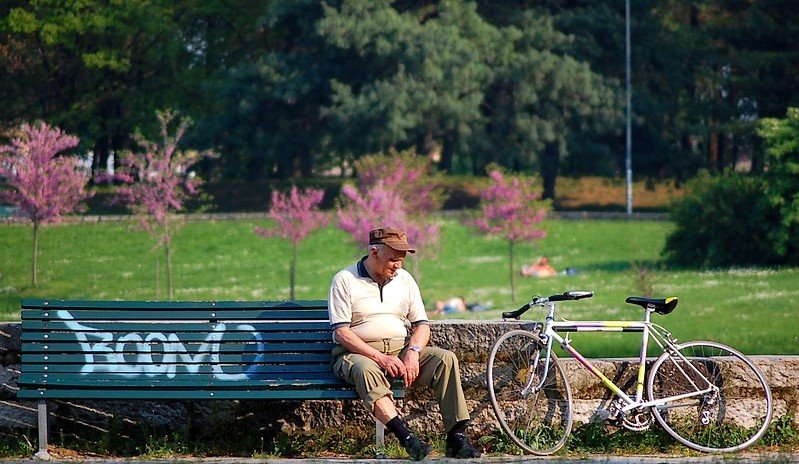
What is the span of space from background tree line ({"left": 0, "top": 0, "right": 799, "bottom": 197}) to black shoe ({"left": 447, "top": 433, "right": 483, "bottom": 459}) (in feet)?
128

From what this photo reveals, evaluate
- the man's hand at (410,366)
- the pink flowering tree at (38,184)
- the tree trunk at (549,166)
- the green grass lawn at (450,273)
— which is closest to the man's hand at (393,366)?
the man's hand at (410,366)

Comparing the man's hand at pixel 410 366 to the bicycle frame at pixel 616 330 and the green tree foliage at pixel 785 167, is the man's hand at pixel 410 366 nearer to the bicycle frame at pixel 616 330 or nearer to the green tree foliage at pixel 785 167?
the bicycle frame at pixel 616 330

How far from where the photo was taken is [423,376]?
730cm

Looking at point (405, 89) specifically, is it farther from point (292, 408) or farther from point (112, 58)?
point (292, 408)

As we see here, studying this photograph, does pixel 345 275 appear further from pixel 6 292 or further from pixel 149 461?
pixel 6 292

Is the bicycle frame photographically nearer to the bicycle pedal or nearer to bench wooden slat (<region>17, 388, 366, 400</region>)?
the bicycle pedal

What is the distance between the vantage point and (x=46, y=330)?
24.7 feet

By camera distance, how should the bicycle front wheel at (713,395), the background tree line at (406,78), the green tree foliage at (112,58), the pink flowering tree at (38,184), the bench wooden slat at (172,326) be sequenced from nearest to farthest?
the bench wooden slat at (172,326) < the bicycle front wheel at (713,395) < the pink flowering tree at (38,184) < the green tree foliage at (112,58) < the background tree line at (406,78)

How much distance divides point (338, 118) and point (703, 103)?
14.3 m

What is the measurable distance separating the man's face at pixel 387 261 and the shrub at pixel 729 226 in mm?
27338

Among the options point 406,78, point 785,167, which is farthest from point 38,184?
point 406,78

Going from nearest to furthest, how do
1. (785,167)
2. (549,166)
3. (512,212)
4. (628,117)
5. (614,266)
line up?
(785,167)
(512,212)
(614,266)
(628,117)
(549,166)

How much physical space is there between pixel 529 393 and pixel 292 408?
1.44 m

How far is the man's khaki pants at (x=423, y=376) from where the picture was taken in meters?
7.07
